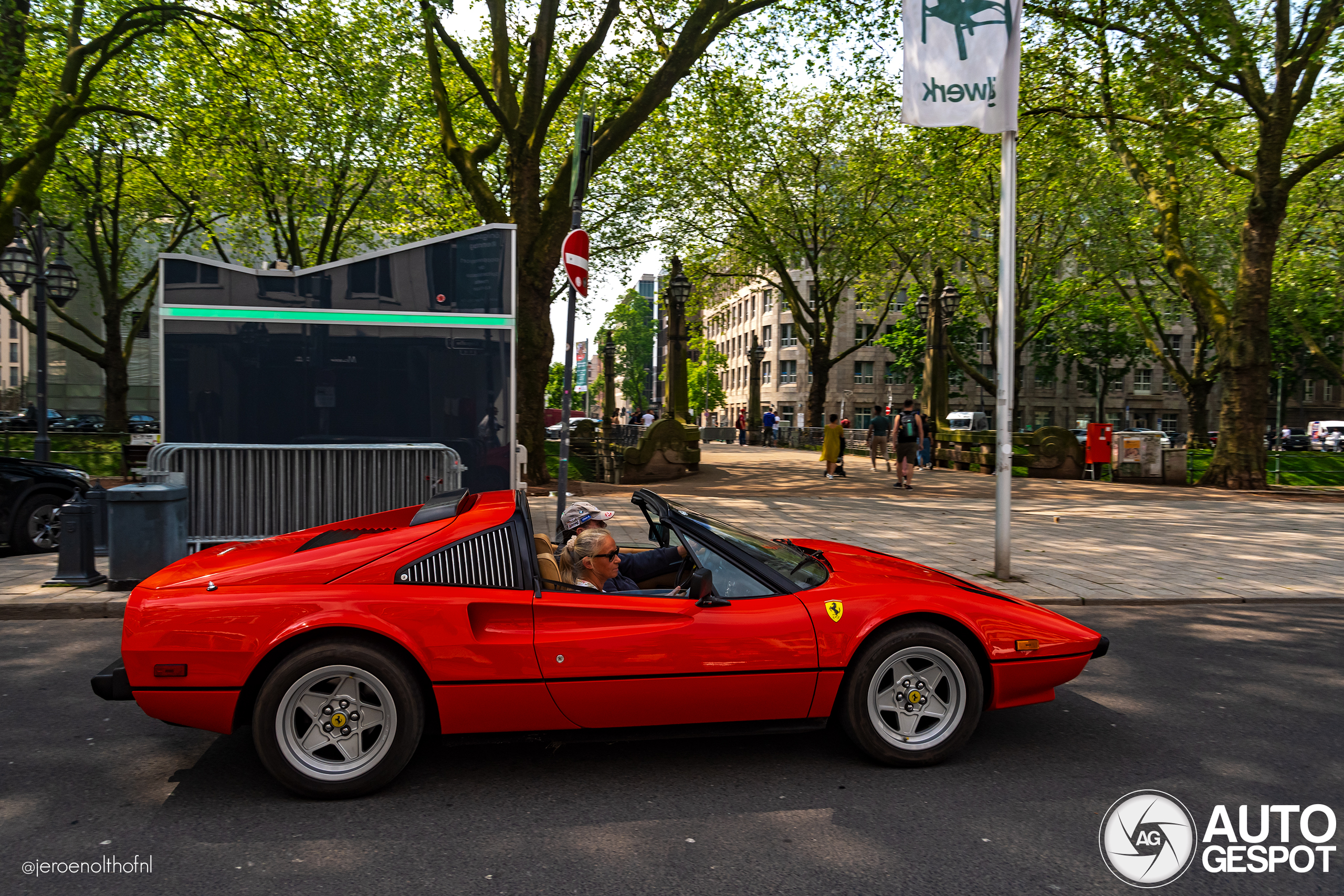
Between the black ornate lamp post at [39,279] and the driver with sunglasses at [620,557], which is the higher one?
the black ornate lamp post at [39,279]

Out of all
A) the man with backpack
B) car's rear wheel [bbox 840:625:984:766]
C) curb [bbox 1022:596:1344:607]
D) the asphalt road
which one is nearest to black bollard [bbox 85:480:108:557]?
the asphalt road

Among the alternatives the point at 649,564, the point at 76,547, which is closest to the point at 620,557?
the point at 649,564

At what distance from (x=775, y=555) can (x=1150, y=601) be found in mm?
5168

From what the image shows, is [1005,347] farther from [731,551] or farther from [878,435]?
[878,435]

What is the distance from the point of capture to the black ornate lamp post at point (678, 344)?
22.3m

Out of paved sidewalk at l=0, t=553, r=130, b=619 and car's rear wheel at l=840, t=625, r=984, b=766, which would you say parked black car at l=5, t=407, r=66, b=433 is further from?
car's rear wheel at l=840, t=625, r=984, b=766

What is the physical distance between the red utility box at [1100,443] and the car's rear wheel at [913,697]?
18465 millimetres

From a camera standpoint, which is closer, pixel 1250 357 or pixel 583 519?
pixel 583 519

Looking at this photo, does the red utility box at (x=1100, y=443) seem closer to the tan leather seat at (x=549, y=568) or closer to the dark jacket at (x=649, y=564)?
the dark jacket at (x=649, y=564)

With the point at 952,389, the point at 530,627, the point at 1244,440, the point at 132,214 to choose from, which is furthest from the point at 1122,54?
the point at 952,389

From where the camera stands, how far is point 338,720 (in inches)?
133

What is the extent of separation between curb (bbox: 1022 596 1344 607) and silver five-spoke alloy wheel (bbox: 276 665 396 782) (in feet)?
19.0

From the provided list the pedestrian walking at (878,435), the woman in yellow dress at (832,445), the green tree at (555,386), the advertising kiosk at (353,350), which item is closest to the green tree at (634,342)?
the green tree at (555,386)

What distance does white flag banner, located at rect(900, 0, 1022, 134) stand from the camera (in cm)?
809
